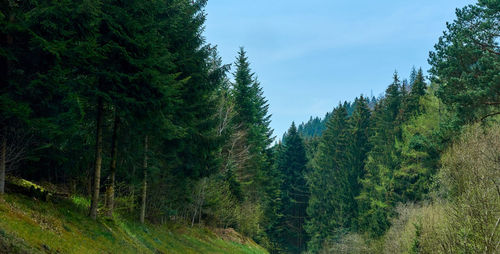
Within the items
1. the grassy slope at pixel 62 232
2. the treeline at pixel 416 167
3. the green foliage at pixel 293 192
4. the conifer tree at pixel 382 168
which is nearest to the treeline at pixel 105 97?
the grassy slope at pixel 62 232

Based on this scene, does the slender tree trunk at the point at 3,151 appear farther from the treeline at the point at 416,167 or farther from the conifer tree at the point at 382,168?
the conifer tree at the point at 382,168

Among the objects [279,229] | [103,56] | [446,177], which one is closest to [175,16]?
[103,56]

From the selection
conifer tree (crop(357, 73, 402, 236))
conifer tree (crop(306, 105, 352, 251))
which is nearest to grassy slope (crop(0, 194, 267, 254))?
conifer tree (crop(357, 73, 402, 236))

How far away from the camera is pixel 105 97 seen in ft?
40.0

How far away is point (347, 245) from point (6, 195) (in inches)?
1666

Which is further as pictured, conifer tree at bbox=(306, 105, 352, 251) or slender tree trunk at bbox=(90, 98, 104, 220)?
conifer tree at bbox=(306, 105, 352, 251)

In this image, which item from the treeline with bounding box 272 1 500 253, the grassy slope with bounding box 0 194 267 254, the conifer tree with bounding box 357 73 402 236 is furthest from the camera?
the conifer tree with bounding box 357 73 402 236

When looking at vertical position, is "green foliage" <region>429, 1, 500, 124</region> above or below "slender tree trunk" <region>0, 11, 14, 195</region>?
above

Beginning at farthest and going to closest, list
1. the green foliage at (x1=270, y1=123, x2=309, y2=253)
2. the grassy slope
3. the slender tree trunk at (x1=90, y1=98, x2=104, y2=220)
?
the green foliage at (x1=270, y1=123, x2=309, y2=253)
the slender tree trunk at (x1=90, y1=98, x2=104, y2=220)
the grassy slope

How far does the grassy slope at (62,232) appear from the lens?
7.95m

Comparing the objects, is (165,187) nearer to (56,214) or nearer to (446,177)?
(56,214)

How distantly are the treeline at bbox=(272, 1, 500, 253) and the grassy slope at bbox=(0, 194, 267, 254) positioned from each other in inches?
421

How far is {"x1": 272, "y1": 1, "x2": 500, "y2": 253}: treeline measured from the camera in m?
15.6

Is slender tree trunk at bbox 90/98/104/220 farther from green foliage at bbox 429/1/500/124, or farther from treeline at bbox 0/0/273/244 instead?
green foliage at bbox 429/1/500/124
